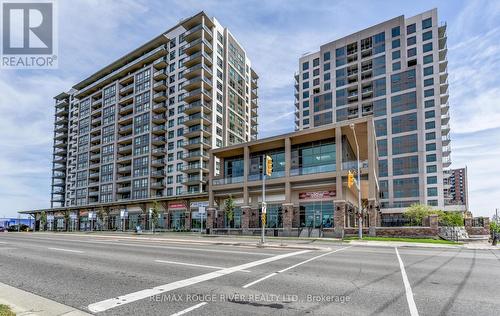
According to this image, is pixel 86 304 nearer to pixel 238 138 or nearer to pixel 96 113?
pixel 238 138

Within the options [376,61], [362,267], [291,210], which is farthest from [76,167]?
[362,267]

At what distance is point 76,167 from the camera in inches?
3900

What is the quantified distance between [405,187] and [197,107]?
50.8 meters

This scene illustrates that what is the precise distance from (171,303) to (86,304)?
67.4 inches

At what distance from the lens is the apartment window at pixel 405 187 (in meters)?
76.6

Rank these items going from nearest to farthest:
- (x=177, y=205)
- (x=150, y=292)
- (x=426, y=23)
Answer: (x=150, y=292) < (x=177, y=205) < (x=426, y=23)

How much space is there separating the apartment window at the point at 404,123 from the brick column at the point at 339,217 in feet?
171

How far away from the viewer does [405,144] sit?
79.4 m

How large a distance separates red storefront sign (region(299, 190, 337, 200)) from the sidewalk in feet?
115

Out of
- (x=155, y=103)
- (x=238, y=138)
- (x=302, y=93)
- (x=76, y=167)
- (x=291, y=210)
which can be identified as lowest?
(x=291, y=210)

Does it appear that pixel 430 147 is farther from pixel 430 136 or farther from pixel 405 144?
pixel 405 144

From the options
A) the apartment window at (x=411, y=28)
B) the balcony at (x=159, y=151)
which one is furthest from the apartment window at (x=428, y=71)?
Answer: the balcony at (x=159, y=151)

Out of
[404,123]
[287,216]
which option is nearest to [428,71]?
[404,123]

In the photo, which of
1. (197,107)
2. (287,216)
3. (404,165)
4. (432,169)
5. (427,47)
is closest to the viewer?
(287,216)
